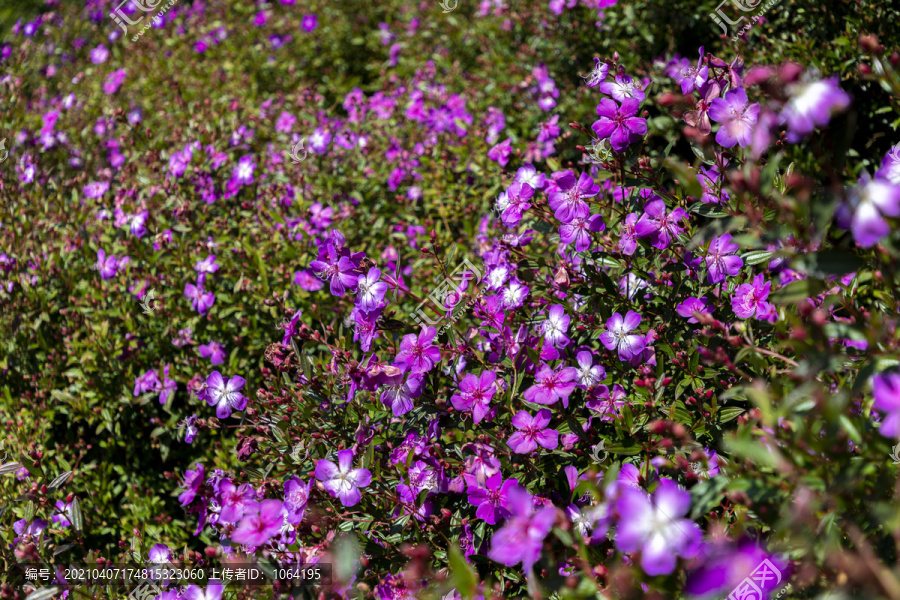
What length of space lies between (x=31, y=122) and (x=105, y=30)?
2307mm

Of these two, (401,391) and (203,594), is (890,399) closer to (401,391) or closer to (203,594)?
(401,391)

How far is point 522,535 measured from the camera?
1171 millimetres

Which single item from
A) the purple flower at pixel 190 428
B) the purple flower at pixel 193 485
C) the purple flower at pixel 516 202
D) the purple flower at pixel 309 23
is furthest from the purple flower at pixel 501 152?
the purple flower at pixel 309 23

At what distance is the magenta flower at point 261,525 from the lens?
1.48 meters

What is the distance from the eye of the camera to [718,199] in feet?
5.56

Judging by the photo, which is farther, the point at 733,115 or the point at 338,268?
the point at 338,268

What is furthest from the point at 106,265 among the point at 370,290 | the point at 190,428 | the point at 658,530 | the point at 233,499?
the point at 658,530

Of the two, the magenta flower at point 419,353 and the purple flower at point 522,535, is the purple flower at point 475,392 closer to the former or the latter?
the magenta flower at point 419,353

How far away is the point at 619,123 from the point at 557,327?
615 millimetres

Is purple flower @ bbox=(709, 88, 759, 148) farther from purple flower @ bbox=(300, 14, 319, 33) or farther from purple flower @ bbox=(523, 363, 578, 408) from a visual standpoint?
purple flower @ bbox=(300, 14, 319, 33)

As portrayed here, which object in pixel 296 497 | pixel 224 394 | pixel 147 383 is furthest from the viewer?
pixel 147 383

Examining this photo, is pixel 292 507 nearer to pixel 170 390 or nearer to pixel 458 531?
pixel 458 531

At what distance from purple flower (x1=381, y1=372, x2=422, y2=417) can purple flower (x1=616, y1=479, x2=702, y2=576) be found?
0.76m

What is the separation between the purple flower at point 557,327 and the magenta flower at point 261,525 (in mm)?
897
